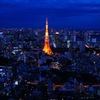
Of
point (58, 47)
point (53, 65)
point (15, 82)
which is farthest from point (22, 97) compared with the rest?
point (58, 47)

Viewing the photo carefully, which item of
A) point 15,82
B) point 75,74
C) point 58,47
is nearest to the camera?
point 15,82

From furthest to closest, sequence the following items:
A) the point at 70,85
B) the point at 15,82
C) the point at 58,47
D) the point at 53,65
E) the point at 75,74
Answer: the point at 58,47 < the point at 53,65 < the point at 75,74 < the point at 15,82 < the point at 70,85

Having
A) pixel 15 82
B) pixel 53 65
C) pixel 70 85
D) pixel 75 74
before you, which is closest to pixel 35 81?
pixel 15 82

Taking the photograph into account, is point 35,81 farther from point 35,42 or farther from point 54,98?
point 35,42

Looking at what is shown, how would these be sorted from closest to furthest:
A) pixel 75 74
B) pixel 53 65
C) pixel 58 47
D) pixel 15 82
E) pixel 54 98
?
pixel 54 98
pixel 15 82
pixel 75 74
pixel 53 65
pixel 58 47

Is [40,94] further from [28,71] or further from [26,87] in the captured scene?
[28,71]

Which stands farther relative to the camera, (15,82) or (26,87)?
(15,82)

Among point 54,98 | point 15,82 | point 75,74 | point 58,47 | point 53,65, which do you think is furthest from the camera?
point 58,47

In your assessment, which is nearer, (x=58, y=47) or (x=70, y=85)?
(x=70, y=85)
